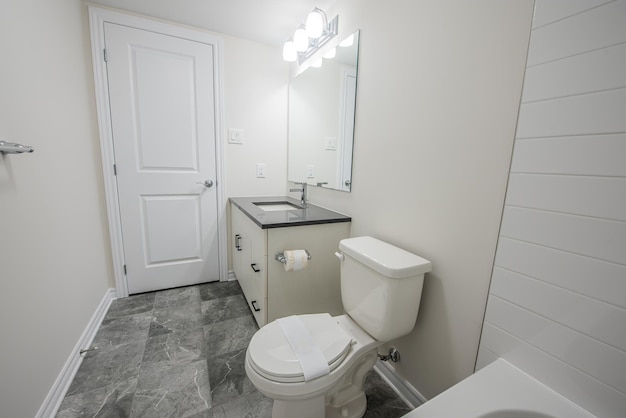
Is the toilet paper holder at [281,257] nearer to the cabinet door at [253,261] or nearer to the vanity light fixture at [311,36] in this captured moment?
the cabinet door at [253,261]

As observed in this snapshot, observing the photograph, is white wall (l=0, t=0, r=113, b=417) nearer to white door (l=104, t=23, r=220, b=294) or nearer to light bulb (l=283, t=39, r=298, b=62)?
white door (l=104, t=23, r=220, b=294)

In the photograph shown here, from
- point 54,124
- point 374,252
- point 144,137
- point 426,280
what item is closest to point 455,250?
point 426,280

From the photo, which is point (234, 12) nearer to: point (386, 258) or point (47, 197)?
point (47, 197)

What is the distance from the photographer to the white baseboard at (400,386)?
1.20 meters

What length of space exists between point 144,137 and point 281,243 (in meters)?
1.43

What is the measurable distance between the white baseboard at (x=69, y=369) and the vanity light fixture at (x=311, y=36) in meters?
2.28

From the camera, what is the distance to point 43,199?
117 cm

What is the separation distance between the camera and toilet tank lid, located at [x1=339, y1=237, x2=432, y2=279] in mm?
990

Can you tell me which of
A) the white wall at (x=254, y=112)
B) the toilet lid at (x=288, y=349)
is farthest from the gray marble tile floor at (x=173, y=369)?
the white wall at (x=254, y=112)

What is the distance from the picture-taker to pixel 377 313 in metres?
1.04

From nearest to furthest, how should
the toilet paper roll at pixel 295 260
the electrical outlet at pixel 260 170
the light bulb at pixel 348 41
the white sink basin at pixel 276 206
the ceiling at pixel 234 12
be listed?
the toilet paper roll at pixel 295 260 < the light bulb at pixel 348 41 < the ceiling at pixel 234 12 < the white sink basin at pixel 276 206 < the electrical outlet at pixel 260 170

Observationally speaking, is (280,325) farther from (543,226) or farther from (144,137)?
(144,137)

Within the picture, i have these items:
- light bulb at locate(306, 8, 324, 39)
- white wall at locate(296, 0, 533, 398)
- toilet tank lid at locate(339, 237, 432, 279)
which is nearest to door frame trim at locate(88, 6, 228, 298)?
light bulb at locate(306, 8, 324, 39)

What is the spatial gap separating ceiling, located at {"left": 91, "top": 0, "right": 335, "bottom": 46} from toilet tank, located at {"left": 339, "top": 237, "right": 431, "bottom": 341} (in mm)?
1640
